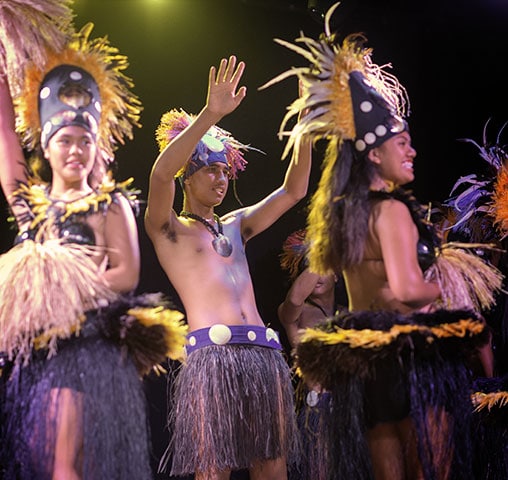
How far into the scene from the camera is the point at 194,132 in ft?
10.0

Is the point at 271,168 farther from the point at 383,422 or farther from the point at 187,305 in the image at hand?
the point at 383,422

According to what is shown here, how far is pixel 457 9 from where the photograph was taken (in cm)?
485

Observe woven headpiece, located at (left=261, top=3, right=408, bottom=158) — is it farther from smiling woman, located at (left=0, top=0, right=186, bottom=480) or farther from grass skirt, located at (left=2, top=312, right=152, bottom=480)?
grass skirt, located at (left=2, top=312, right=152, bottom=480)

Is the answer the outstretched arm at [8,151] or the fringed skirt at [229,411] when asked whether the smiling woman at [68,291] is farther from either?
the fringed skirt at [229,411]

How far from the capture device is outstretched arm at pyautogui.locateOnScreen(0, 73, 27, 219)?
8.35 ft

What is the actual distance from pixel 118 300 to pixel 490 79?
342 cm

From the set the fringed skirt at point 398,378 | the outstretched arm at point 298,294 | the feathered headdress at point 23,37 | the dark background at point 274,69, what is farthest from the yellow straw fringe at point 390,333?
the dark background at point 274,69

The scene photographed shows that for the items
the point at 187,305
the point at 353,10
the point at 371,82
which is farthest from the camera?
the point at 353,10

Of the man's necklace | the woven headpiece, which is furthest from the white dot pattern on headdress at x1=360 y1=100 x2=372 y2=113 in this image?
the man's necklace

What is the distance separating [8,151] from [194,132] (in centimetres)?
75

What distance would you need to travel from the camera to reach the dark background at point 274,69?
418cm

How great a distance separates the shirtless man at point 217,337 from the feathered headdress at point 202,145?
23mm

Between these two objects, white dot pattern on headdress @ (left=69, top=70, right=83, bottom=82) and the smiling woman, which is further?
white dot pattern on headdress @ (left=69, top=70, right=83, bottom=82)

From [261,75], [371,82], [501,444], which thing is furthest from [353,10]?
[501,444]
